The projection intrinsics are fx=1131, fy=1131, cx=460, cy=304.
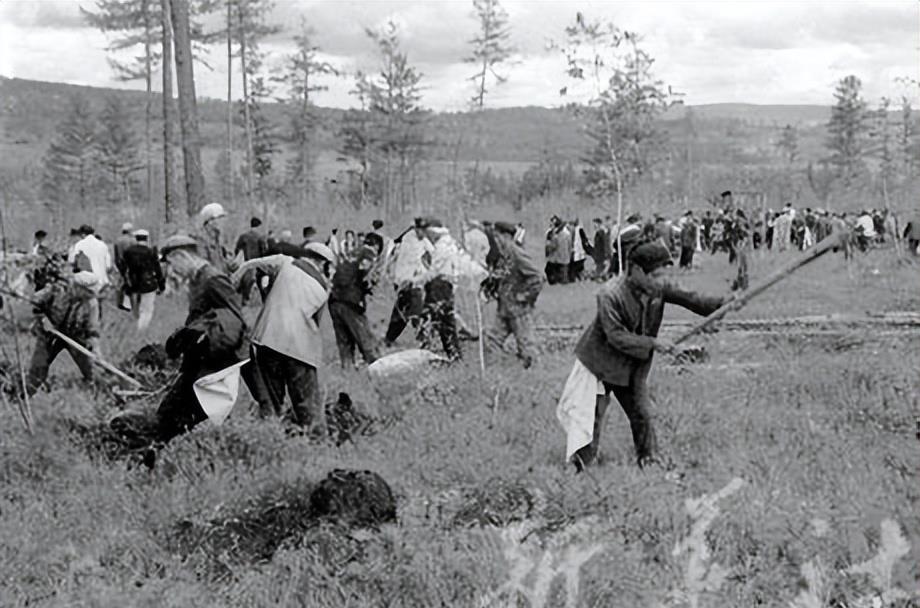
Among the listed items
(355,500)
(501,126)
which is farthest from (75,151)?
(501,126)

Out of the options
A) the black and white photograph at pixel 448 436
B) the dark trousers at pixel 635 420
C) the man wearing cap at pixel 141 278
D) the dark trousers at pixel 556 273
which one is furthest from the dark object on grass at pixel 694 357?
the dark trousers at pixel 556 273

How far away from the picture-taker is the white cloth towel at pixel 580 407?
7.05 meters

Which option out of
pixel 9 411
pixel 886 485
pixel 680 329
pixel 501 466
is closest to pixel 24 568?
pixel 501 466

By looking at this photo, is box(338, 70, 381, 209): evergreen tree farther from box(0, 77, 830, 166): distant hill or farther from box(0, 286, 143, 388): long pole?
box(0, 286, 143, 388): long pole

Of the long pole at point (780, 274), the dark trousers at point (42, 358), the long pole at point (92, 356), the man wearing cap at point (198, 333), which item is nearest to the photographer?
the long pole at point (780, 274)

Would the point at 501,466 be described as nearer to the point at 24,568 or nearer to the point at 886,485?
the point at 886,485

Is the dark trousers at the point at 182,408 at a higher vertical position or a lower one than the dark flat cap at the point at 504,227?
lower

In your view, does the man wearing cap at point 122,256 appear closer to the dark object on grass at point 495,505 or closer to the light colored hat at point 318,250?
the light colored hat at point 318,250

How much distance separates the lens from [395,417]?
9.11m

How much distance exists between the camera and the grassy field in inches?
208

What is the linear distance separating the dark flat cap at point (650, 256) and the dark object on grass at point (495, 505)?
1.53 metres

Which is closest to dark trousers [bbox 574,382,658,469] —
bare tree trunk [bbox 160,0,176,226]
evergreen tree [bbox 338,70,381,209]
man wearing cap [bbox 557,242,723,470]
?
man wearing cap [bbox 557,242,723,470]

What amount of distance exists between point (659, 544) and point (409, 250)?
6.51 meters

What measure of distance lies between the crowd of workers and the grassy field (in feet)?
1.38
